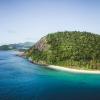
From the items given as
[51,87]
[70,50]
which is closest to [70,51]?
[70,50]

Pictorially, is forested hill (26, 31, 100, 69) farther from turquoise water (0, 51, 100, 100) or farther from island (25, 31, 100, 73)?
turquoise water (0, 51, 100, 100)

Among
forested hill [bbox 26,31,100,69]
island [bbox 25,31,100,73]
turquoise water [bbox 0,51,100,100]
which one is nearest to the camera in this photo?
turquoise water [bbox 0,51,100,100]

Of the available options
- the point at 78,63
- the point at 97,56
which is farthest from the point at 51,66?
the point at 97,56

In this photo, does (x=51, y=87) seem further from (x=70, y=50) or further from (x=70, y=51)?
(x=70, y=50)

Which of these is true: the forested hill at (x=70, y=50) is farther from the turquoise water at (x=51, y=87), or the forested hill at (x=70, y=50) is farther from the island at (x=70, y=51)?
the turquoise water at (x=51, y=87)

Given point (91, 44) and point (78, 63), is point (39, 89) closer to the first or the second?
point (78, 63)

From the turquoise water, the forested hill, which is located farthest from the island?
the turquoise water

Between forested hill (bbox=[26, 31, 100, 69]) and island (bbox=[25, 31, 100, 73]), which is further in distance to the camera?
forested hill (bbox=[26, 31, 100, 69])
